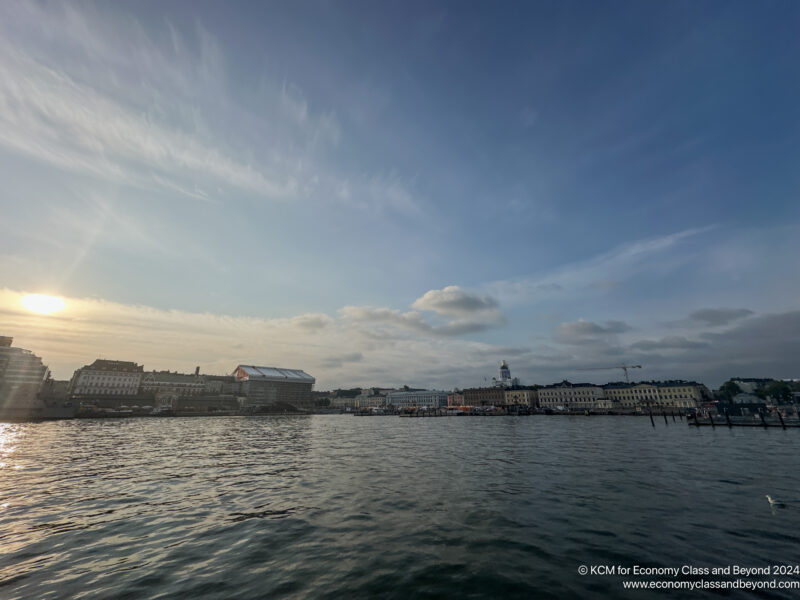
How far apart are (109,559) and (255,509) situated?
218 inches

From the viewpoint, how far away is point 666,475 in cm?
2100

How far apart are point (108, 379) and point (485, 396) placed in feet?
595

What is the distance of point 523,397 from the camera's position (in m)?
178


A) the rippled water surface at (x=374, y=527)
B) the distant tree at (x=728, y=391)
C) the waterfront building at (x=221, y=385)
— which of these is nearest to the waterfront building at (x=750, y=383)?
the distant tree at (x=728, y=391)

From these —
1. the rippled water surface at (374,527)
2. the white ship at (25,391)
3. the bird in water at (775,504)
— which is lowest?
the rippled water surface at (374,527)

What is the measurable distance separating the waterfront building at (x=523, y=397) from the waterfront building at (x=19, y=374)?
18419cm

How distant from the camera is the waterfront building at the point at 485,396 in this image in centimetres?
18388

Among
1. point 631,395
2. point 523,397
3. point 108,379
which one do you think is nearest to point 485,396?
Answer: point 523,397

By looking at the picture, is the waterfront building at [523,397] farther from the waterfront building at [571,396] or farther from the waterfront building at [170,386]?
the waterfront building at [170,386]

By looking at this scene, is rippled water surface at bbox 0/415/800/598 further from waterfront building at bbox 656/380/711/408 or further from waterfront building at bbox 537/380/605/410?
waterfront building at bbox 537/380/605/410

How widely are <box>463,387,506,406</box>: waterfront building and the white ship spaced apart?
168 metres

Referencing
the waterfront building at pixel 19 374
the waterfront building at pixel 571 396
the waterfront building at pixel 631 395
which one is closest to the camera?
the waterfront building at pixel 19 374

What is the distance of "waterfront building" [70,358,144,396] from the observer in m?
142

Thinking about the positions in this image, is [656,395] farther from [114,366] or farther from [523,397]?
[114,366]
